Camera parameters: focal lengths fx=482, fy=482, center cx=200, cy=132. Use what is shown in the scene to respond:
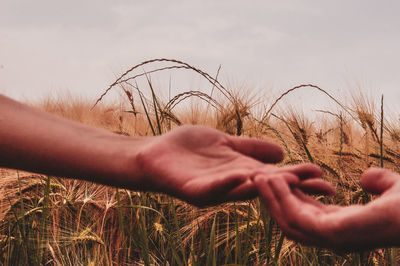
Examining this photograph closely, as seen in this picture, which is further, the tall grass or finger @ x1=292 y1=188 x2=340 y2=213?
the tall grass

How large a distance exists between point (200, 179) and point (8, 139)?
35cm

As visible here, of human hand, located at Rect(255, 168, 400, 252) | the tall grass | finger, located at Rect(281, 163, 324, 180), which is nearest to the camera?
human hand, located at Rect(255, 168, 400, 252)

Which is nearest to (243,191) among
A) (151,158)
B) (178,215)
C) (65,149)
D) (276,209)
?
(276,209)

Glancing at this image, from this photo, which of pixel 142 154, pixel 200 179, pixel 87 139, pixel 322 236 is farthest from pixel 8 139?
pixel 322 236

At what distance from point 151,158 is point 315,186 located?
0.81 ft

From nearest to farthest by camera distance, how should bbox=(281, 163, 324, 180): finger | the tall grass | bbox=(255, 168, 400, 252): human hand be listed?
bbox=(255, 168, 400, 252): human hand → bbox=(281, 163, 324, 180): finger → the tall grass

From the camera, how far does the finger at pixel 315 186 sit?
0.67 metres

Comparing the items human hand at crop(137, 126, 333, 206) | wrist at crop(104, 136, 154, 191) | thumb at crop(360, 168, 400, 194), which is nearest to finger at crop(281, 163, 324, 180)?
human hand at crop(137, 126, 333, 206)

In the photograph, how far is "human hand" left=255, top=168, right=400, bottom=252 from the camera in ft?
1.87

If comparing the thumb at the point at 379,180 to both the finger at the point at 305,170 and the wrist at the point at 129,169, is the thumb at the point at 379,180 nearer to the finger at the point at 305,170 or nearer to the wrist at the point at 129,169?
the finger at the point at 305,170

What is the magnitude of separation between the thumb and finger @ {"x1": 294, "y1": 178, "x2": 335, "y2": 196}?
10cm

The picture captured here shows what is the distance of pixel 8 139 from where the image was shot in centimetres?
81

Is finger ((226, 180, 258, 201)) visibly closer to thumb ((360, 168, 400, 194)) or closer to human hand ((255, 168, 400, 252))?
human hand ((255, 168, 400, 252))

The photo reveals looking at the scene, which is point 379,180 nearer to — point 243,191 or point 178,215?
point 243,191
